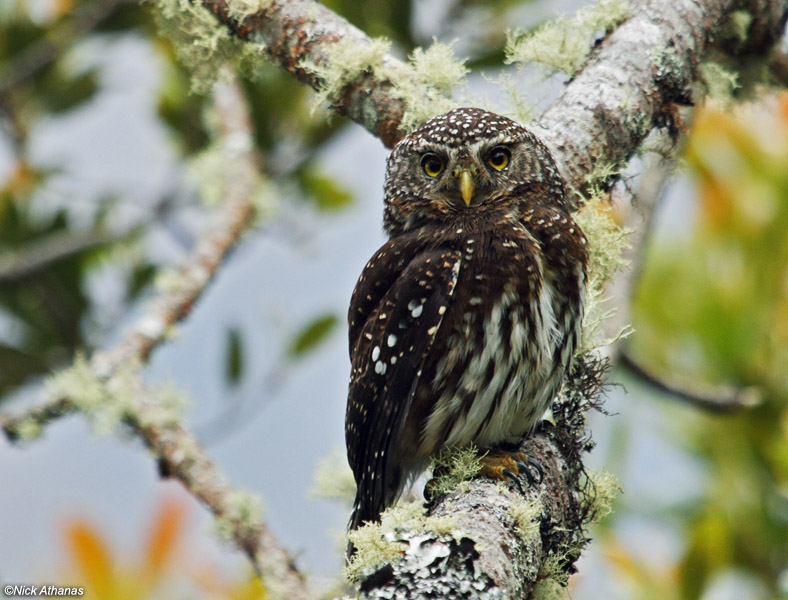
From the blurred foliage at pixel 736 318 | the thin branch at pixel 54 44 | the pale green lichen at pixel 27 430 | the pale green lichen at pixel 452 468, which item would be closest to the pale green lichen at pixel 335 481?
the pale green lichen at pixel 452 468

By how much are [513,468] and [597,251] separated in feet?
2.55

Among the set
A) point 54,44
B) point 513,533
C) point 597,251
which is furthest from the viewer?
point 54,44

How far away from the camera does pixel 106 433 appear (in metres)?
2.98

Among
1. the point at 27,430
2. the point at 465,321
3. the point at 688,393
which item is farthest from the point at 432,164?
the point at 688,393

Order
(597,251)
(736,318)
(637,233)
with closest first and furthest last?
1. (597,251)
2. (637,233)
3. (736,318)

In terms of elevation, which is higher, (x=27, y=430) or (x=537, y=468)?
(x=27, y=430)

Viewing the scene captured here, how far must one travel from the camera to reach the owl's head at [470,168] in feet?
8.71

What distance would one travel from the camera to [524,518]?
1872mm

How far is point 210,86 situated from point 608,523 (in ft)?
8.42

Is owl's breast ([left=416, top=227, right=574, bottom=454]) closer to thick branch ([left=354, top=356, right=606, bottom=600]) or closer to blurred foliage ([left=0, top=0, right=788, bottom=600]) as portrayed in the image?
thick branch ([left=354, top=356, right=606, bottom=600])

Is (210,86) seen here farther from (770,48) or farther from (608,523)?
(608,523)

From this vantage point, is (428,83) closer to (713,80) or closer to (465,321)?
(465,321)

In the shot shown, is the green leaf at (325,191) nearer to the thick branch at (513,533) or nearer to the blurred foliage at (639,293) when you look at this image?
the blurred foliage at (639,293)

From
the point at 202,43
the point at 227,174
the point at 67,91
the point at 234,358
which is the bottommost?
the point at 234,358
